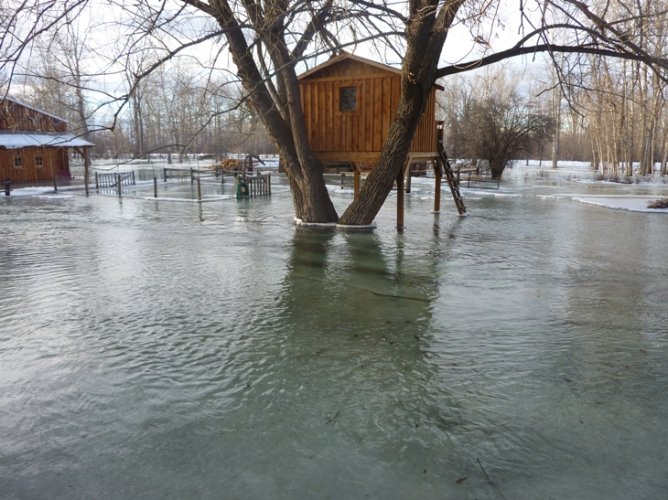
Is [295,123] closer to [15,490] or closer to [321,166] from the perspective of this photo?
[321,166]

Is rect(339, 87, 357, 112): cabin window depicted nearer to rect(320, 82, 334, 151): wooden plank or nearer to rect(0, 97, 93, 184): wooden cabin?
rect(320, 82, 334, 151): wooden plank

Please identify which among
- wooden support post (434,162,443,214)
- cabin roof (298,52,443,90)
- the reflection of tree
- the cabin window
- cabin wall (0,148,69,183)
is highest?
cabin roof (298,52,443,90)

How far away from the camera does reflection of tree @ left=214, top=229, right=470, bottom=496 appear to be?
402 cm

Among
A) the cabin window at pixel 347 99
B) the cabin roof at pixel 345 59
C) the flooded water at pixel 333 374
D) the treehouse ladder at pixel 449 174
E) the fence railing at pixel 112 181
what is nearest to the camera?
the flooded water at pixel 333 374

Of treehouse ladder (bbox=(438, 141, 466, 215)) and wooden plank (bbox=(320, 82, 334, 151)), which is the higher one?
wooden plank (bbox=(320, 82, 334, 151))

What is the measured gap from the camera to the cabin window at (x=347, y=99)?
1598 cm

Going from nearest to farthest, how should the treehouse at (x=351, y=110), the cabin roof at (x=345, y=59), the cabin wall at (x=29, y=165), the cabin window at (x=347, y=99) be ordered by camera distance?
the cabin roof at (x=345, y=59) → the treehouse at (x=351, y=110) → the cabin window at (x=347, y=99) → the cabin wall at (x=29, y=165)

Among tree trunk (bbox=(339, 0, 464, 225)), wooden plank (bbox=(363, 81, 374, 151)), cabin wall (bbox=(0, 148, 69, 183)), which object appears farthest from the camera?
cabin wall (bbox=(0, 148, 69, 183))

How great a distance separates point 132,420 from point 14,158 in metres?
32.6

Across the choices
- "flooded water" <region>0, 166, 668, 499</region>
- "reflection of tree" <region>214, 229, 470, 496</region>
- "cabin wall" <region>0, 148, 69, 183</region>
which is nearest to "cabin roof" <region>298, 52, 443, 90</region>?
"flooded water" <region>0, 166, 668, 499</region>

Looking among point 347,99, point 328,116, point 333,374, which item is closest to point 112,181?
point 328,116

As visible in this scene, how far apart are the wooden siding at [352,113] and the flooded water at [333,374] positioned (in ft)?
17.2

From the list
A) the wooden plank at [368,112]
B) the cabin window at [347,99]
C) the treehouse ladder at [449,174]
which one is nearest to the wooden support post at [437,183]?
the treehouse ladder at [449,174]

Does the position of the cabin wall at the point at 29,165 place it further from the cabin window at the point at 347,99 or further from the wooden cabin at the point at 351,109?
the cabin window at the point at 347,99
